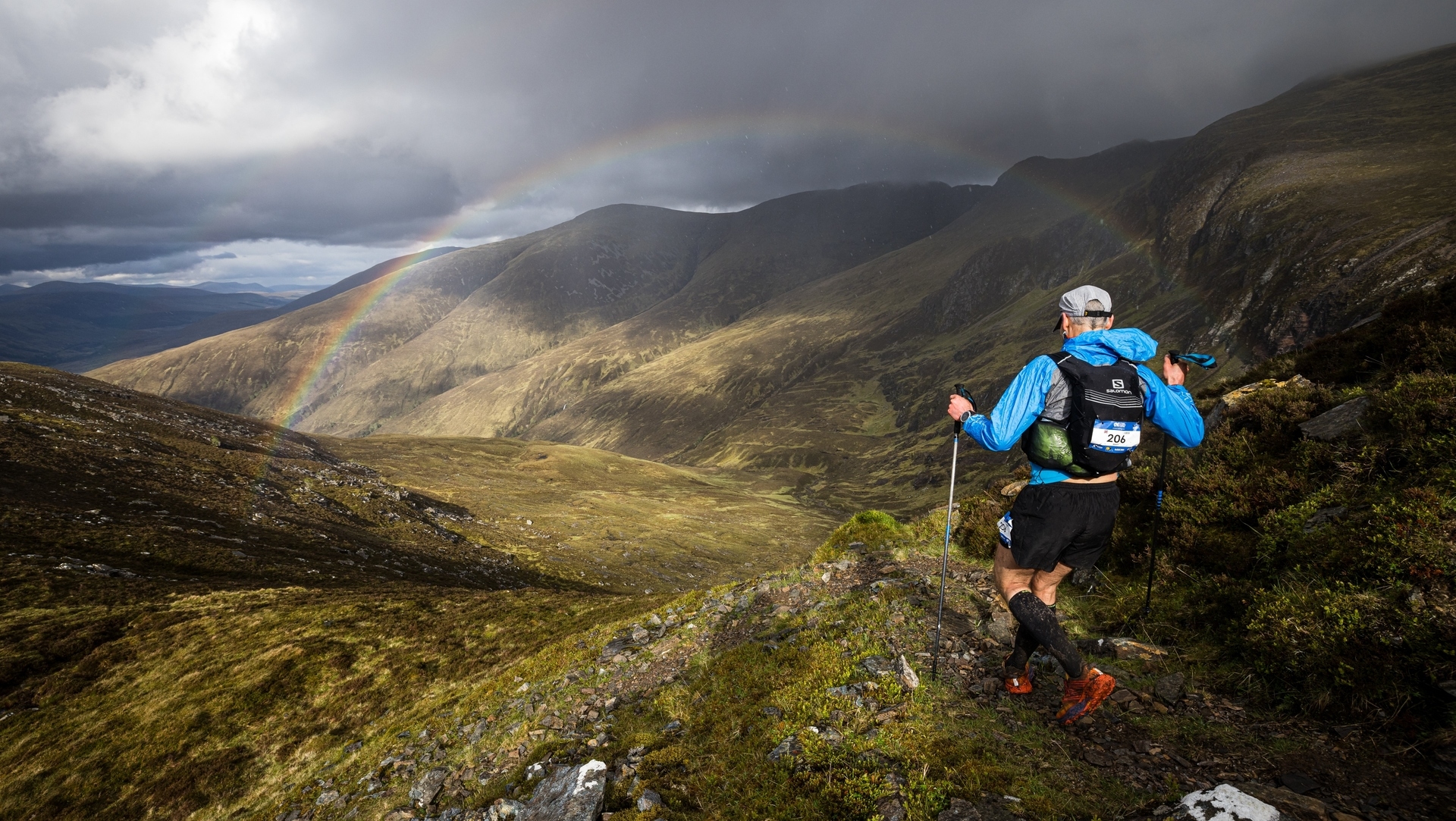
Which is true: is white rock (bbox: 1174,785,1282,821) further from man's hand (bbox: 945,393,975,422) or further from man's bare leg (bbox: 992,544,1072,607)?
man's hand (bbox: 945,393,975,422)

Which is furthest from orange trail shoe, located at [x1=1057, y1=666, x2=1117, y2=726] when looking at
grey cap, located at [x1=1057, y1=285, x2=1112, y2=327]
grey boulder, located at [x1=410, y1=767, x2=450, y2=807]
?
grey boulder, located at [x1=410, y1=767, x2=450, y2=807]

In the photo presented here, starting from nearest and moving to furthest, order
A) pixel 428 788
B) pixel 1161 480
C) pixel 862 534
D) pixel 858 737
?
pixel 858 737, pixel 1161 480, pixel 428 788, pixel 862 534

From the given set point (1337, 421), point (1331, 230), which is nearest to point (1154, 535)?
point (1337, 421)

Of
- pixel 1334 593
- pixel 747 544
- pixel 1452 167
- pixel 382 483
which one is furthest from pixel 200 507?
pixel 1452 167

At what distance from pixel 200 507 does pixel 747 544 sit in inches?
2858

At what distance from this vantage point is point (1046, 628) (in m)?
6.30

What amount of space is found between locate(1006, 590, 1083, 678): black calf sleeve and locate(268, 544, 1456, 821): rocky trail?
2.27 feet

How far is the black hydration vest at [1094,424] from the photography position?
6.12m

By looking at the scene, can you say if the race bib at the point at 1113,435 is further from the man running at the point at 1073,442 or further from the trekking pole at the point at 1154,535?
the trekking pole at the point at 1154,535

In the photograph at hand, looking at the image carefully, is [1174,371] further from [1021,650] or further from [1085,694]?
[1085,694]

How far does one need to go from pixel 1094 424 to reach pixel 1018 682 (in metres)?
3.35

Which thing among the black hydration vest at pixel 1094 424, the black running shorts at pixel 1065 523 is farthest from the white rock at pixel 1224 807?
the black hydration vest at pixel 1094 424

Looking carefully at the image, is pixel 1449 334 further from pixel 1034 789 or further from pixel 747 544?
pixel 747 544

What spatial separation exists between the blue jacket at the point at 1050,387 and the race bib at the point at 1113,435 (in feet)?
1.60
